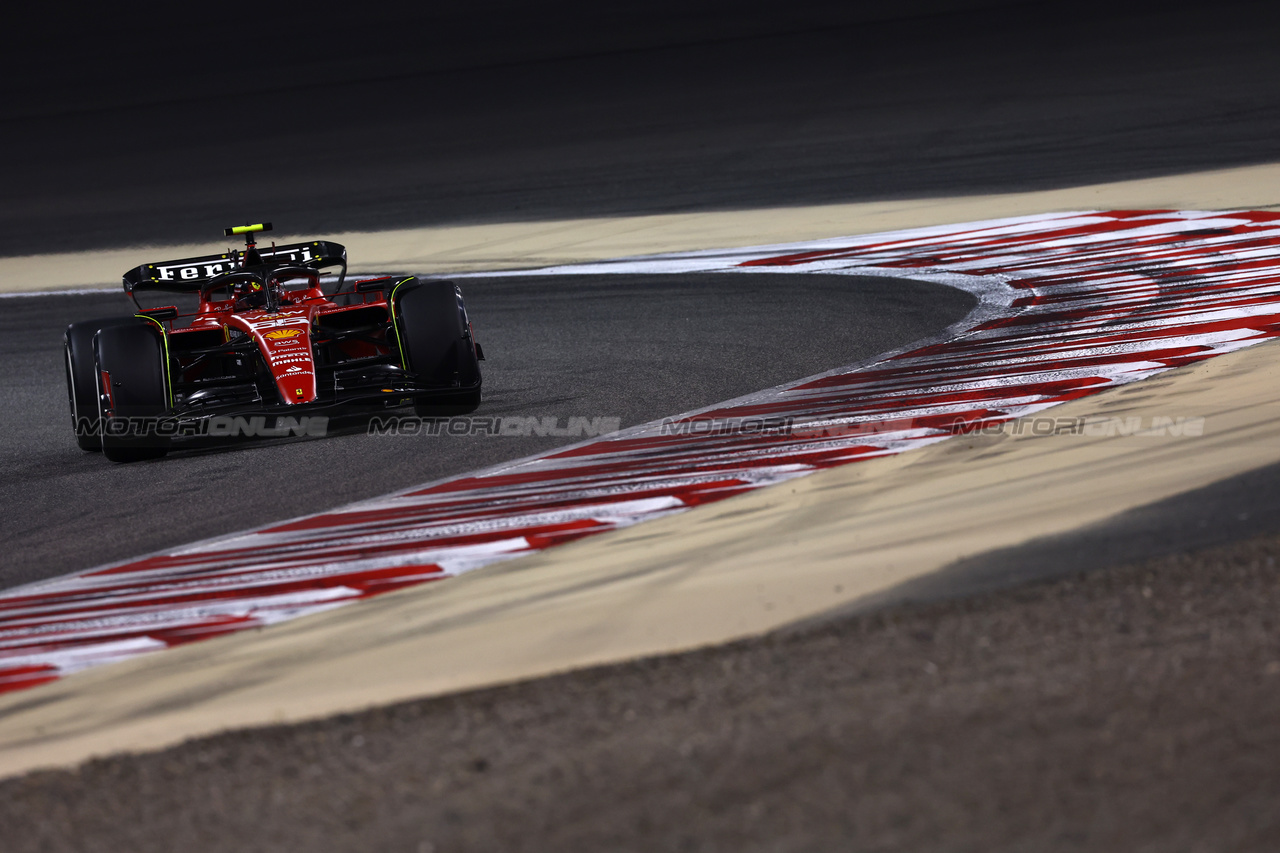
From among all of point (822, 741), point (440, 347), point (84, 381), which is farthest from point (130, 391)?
point (822, 741)

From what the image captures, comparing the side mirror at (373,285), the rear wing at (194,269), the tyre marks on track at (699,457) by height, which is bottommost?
the tyre marks on track at (699,457)

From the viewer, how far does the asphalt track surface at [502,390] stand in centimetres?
614

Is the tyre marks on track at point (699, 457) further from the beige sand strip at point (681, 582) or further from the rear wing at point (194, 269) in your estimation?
the rear wing at point (194, 269)

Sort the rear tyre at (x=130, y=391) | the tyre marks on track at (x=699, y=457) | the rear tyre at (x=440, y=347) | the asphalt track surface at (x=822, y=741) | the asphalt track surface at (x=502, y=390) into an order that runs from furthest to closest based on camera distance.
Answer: the rear tyre at (x=440, y=347), the rear tyre at (x=130, y=391), the asphalt track surface at (x=502, y=390), the tyre marks on track at (x=699, y=457), the asphalt track surface at (x=822, y=741)

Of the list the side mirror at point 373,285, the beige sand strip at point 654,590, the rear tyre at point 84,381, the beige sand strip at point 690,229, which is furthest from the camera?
the beige sand strip at point 690,229

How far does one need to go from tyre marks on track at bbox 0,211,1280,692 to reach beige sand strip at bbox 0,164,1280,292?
294 cm

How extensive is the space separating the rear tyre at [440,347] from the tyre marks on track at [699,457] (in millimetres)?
1024

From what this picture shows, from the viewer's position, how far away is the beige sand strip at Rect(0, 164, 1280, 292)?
13.8 m

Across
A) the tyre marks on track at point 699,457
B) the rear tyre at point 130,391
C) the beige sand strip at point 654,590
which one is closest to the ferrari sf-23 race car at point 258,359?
the rear tyre at point 130,391

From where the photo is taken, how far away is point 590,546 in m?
5.10

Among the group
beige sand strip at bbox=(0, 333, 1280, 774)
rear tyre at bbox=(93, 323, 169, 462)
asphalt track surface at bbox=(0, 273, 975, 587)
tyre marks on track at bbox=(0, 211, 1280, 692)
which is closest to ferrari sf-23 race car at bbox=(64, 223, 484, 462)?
rear tyre at bbox=(93, 323, 169, 462)

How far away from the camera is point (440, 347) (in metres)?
7.52

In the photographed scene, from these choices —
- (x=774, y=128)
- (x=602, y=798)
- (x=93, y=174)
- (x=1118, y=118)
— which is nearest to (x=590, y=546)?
(x=602, y=798)

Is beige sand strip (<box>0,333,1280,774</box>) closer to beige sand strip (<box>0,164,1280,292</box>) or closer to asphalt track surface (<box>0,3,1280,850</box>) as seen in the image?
asphalt track surface (<box>0,3,1280,850</box>)
